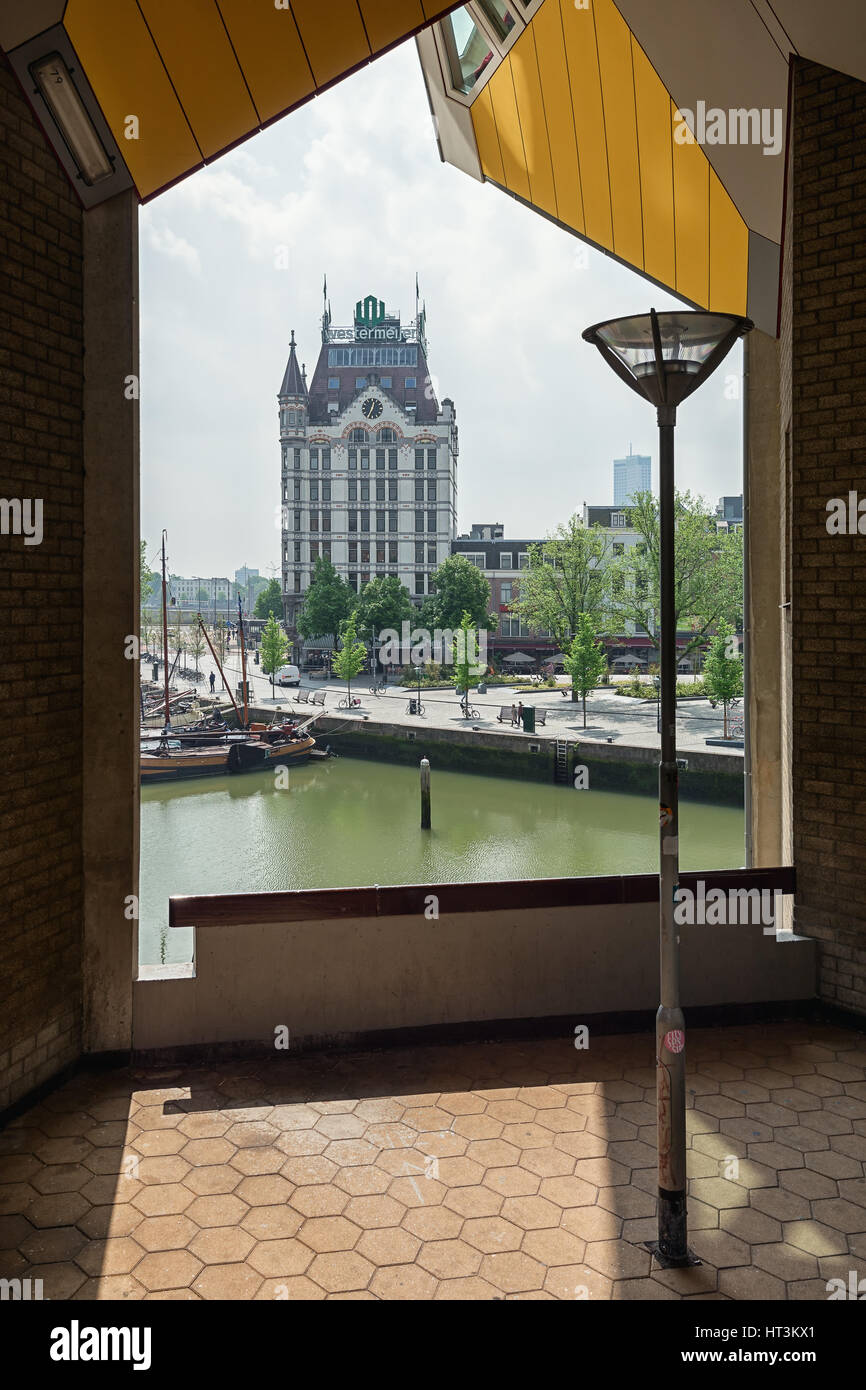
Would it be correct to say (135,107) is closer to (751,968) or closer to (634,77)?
(634,77)

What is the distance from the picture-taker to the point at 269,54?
4188 mm

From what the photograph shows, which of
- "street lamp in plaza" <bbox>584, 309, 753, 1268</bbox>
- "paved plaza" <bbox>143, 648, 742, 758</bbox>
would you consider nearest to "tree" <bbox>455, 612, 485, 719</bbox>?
"paved plaza" <bbox>143, 648, 742, 758</bbox>

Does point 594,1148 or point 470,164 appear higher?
point 470,164

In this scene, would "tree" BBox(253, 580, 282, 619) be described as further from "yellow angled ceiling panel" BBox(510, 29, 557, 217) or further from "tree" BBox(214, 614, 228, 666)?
"yellow angled ceiling panel" BBox(510, 29, 557, 217)

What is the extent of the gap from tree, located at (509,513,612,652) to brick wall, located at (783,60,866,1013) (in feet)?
128

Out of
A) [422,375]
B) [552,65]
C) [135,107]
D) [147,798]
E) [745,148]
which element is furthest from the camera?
[422,375]

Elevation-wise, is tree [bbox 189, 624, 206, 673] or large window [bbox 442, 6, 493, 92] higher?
large window [bbox 442, 6, 493, 92]

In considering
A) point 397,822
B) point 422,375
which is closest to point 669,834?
point 397,822

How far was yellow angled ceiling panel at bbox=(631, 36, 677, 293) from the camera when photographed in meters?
5.54

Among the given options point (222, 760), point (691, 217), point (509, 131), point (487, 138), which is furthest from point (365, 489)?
point (691, 217)

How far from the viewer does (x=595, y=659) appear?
3466 centimetres
